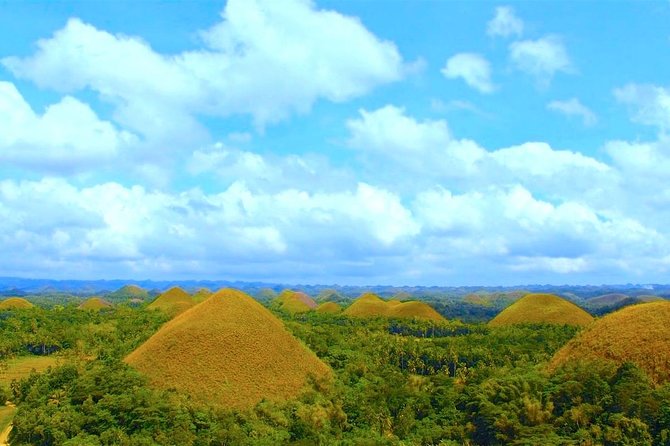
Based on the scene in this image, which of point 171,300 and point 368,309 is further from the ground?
point 171,300

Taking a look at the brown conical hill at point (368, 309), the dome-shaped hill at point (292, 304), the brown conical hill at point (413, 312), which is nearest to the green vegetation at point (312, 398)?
the brown conical hill at point (413, 312)

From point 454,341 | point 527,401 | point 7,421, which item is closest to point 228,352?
point 7,421

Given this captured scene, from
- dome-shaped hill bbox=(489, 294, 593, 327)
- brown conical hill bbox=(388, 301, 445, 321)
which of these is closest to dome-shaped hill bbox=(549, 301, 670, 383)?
dome-shaped hill bbox=(489, 294, 593, 327)

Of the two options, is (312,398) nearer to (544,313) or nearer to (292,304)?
(544,313)

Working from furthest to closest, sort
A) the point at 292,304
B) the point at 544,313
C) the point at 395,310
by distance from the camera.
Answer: the point at 292,304 < the point at 395,310 < the point at 544,313

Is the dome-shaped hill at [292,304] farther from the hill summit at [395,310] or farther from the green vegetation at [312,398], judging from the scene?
the green vegetation at [312,398]

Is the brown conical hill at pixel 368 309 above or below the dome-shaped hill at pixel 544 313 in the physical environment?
below

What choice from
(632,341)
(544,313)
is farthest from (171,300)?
(632,341)
